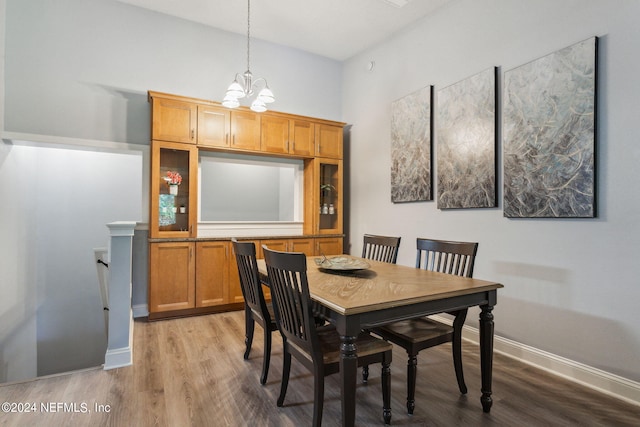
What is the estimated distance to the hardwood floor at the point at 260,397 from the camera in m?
1.82

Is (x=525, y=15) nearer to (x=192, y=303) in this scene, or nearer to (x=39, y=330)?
(x=192, y=303)

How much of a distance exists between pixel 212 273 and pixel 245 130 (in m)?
1.69

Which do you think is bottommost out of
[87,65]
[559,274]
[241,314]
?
[241,314]

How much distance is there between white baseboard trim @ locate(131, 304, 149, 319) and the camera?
3611 mm

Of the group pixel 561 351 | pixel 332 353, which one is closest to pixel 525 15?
pixel 561 351

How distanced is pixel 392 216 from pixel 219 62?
9.30ft

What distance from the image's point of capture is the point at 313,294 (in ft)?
5.38

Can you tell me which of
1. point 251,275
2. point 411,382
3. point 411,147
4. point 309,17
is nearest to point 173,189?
point 251,275

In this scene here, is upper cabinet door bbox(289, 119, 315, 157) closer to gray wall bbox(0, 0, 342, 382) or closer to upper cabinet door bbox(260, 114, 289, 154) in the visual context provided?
upper cabinet door bbox(260, 114, 289, 154)

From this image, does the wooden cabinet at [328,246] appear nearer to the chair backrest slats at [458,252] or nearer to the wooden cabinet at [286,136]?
the wooden cabinet at [286,136]

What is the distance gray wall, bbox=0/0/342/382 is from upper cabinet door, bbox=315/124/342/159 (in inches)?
16.6

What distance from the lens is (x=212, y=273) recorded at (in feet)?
12.0

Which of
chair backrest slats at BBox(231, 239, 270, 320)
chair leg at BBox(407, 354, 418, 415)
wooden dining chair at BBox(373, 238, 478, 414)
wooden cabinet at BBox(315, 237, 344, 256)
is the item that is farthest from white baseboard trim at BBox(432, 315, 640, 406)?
wooden cabinet at BBox(315, 237, 344, 256)

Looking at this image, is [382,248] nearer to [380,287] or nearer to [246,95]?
[380,287]
